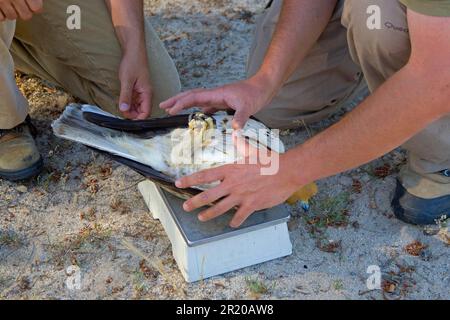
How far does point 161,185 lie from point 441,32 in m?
0.90

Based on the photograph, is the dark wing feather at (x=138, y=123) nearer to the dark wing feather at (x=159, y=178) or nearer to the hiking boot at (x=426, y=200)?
the dark wing feather at (x=159, y=178)

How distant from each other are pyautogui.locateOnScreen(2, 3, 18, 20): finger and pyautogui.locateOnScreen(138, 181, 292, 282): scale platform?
708mm

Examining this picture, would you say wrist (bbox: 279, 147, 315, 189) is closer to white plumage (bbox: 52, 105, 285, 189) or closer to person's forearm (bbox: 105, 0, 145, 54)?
white plumage (bbox: 52, 105, 285, 189)

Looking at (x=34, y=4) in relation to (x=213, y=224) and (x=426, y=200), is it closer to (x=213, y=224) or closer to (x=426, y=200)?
(x=213, y=224)

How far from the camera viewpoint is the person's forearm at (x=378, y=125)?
1519 mm

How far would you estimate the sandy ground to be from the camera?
1881 mm

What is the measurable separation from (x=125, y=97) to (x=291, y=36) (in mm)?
570

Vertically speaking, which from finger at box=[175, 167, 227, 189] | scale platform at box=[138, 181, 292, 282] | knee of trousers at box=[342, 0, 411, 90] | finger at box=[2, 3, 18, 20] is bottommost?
scale platform at box=[138, 181, 292, 282]

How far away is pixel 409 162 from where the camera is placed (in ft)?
7.06

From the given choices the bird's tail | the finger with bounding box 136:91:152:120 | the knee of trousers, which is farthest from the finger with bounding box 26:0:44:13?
the knee of trousers

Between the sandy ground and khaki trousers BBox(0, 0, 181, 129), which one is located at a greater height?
khaki trousers BBox(0, 0, 181, 129)

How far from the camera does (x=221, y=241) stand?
187 cm

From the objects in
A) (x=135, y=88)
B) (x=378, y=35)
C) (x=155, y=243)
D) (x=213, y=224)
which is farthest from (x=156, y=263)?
(x=378, y=35)
